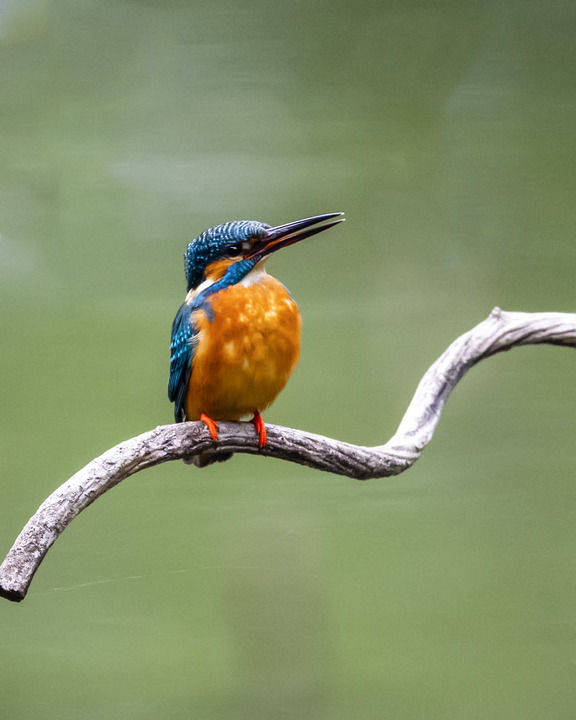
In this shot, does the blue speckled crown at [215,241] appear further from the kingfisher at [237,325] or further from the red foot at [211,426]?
the red foot at [211,426]

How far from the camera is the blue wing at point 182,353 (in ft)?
4.12

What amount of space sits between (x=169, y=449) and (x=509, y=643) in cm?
113

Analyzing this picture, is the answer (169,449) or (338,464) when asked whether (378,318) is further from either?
(169,449)

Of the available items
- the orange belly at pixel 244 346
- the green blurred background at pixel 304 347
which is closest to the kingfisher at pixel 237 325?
the orange belly at pixel 244 346

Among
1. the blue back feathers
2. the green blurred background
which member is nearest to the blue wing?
the blue back feathers

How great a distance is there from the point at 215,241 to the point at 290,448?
353mm

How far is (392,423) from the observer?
1.89 metres

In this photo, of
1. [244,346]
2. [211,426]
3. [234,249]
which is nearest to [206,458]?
[211,426]

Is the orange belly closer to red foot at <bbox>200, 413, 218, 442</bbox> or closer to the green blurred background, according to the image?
red foot at <bbox>200, 413, 218, 442</bbox>

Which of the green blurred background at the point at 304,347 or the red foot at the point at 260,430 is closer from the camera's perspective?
the red foot at the point at 260,430

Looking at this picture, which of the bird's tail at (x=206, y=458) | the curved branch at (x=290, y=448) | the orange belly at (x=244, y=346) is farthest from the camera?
the bird's tail at (x=206, y=458)

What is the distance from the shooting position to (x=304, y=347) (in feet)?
6.27

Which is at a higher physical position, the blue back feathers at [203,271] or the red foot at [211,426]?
the blue back feathers at [203,271]

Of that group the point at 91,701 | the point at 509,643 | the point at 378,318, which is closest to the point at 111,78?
the point at 378,318
